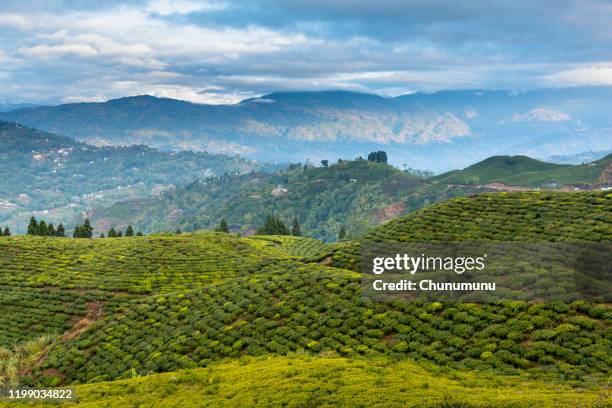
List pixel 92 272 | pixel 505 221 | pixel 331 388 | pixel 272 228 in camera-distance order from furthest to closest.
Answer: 1. pixel 272 228
2. pixel 92 272
3. pixel 505 221
4. pixel 331 388

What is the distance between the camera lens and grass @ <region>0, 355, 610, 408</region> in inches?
950

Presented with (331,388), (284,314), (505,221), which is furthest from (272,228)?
(331,388)

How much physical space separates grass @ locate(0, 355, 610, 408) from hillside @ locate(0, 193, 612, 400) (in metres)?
0.87

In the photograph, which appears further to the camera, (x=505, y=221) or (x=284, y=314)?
(x=505, y=221)

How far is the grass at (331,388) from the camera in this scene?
A: 24141 mm

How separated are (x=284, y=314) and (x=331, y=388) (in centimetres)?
1906

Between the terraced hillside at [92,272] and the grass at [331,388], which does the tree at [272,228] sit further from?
the grass at [331,388]

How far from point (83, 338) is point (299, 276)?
23.8m

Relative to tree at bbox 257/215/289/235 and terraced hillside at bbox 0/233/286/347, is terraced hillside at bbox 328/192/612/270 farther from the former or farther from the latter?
tree at bbox 257/215/289/235

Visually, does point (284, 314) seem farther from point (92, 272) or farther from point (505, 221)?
point (92, 272)

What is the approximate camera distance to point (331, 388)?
27.9 metres

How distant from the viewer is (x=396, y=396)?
25.5m

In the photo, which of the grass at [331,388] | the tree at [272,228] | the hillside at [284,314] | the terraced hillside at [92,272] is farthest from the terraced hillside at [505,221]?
the tree at [272,228]

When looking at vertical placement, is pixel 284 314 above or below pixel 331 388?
below
